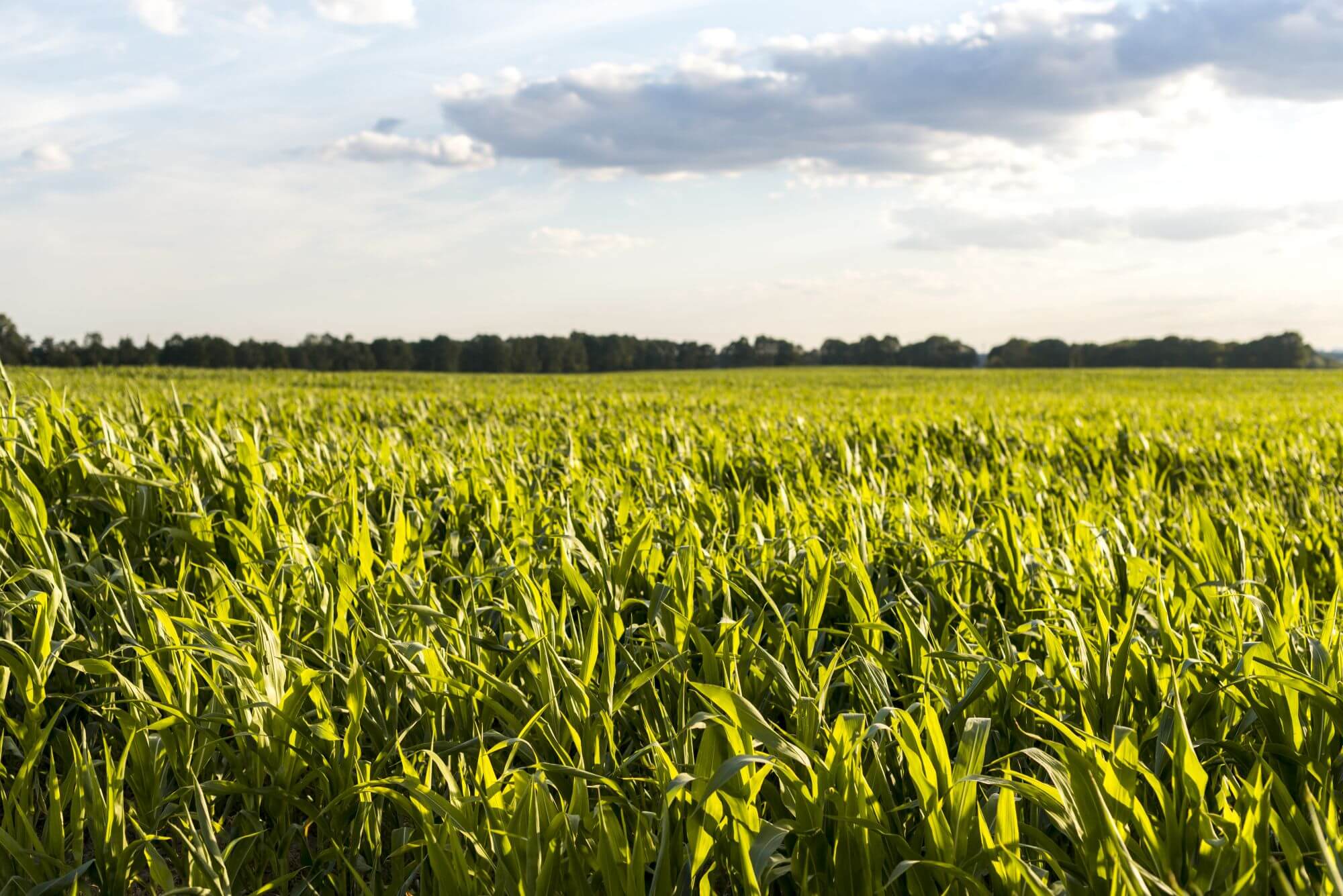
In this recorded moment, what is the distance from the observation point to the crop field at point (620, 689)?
1443mm

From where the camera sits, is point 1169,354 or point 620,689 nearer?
point 620,689

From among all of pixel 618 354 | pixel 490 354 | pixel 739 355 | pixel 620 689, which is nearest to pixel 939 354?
pixel 739 355

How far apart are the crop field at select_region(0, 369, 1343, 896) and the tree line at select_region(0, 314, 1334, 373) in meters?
74.2

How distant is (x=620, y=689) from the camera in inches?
81.6

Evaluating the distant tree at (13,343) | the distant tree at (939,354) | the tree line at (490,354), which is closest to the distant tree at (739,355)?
the tree line at (490,354)

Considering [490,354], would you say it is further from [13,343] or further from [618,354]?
[13,343]

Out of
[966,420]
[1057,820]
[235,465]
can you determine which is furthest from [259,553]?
[966,420]

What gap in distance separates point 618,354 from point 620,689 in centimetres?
9170

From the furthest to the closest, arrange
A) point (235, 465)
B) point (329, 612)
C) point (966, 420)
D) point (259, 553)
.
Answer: point (966, 420) < point (235, 465) < point (259, 553) < point (329, 612)

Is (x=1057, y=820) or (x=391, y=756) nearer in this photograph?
(x=1057, y=820)

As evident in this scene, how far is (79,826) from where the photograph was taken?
66.0 inches

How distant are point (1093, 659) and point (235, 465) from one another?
2.99 m

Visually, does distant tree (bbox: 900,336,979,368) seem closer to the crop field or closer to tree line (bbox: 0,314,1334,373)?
tree line (bbox: 0,314,1334,373)

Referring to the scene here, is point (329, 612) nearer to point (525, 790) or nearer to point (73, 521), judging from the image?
point (525, 790)
